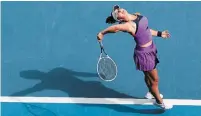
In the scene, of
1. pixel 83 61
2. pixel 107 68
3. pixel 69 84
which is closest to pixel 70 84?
pixel 69 84

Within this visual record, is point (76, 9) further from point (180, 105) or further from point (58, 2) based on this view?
point (180, 105)

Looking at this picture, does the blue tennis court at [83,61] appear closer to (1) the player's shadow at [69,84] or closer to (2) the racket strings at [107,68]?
(1) the player's shadow at [69,84]

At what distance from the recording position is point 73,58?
31.7 feet

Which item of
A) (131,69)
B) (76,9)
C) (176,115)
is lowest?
(176,115)

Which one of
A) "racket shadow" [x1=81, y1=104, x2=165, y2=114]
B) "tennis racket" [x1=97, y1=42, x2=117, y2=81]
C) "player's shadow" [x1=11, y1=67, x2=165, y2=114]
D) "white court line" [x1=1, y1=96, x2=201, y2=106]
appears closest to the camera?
"tennis racket" [x1=97, y1=42, x2=117, y2=81]

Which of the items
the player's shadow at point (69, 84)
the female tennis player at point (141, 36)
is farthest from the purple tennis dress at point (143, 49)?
the player's shadow at point (69, 84)

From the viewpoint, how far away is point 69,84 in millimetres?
9367

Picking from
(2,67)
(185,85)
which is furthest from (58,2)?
(185,85)

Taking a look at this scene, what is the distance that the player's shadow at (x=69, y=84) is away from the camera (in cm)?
919

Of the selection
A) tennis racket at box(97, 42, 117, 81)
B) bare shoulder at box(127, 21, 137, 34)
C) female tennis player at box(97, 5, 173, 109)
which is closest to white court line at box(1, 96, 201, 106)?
female tennis player at box(97, 5, 173, 109)

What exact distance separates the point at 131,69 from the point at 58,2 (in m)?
2.27

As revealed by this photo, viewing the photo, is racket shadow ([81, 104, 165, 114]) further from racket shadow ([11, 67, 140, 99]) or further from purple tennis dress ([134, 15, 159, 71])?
purple tennis dress ([134, 15, 159, 71])

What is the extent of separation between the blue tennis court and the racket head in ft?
2.16

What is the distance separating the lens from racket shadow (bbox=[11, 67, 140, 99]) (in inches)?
362
